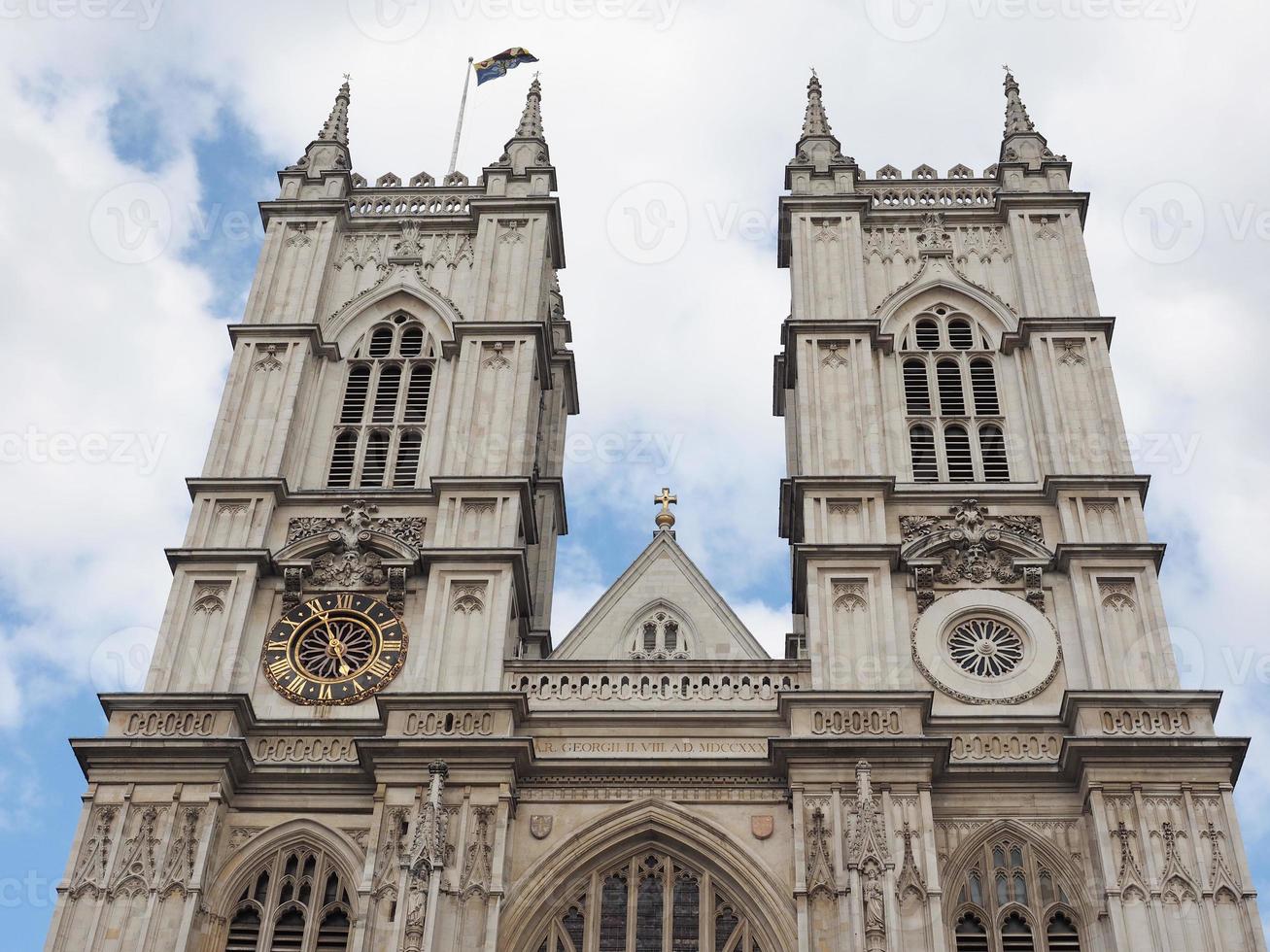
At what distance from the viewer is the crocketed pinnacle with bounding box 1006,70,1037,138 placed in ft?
124

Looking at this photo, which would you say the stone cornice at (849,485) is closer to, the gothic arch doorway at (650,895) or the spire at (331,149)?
the gothic arch doorway at (650,895)

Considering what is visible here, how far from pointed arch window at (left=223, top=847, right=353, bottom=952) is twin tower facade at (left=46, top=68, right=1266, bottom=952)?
0.17ft

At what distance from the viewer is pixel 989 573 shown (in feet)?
97.6

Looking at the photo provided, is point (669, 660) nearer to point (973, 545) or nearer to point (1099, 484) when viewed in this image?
point (973, 545)

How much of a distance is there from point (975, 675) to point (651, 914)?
636 cm

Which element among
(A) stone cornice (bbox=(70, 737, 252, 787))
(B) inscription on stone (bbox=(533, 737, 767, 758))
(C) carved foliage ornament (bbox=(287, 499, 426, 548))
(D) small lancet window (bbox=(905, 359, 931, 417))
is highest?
(D) small lancet window (bbox=(905, 359, 931, 417))

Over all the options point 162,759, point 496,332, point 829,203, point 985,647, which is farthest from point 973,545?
point 162,759

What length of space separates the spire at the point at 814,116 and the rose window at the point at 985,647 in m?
12.9

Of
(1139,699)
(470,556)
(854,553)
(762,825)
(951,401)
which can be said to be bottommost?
(762,825)

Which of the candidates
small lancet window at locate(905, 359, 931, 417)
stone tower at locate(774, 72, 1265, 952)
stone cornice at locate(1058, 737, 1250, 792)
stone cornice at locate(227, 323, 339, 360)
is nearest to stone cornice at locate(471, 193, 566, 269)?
stone cornice at locate(227, 323, 339, 360)

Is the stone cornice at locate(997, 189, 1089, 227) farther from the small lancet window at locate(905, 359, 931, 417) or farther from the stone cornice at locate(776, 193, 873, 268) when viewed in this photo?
the small lancet window at locate(905, 359, 931, 417)

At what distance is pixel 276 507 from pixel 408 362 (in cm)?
413

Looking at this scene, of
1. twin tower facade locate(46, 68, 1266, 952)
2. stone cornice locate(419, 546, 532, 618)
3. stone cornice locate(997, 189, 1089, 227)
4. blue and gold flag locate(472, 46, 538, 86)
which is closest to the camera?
twin tower facade locate(46, 68, 1266, 952)

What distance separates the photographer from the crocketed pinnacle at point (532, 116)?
3872cm
